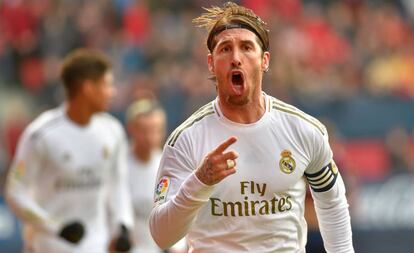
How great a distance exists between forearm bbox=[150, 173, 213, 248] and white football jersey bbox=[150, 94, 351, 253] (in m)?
0.04

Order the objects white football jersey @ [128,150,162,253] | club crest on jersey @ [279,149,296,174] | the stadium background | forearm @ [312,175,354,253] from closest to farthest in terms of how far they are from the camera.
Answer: club crest on jersey @ [279,149,296,174]
forearm @ [312,175,354,253]
white football jersey @ [128,150,162,253]
the stadium background

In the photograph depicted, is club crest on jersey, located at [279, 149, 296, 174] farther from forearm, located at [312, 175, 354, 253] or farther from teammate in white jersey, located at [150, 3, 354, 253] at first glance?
forearm, located at [312, 175, 354, 253]

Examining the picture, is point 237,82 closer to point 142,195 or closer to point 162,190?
point 162,190

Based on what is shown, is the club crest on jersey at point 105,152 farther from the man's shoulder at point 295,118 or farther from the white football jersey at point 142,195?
the man's shoulder at point 295,118

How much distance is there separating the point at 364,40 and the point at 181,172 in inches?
530

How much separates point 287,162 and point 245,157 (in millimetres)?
234

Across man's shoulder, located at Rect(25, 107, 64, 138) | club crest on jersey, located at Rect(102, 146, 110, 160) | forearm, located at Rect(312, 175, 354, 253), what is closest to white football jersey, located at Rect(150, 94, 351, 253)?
forearm, located at Rect(312, 175, 354, 253)

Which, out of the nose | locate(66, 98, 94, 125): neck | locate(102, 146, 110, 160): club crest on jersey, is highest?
locate(66, 98, 94, 125): neck

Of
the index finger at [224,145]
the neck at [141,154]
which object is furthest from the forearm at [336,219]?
the neck at [141,154]

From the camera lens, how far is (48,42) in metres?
17.8

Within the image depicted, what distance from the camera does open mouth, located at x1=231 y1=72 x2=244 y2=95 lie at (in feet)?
20.6

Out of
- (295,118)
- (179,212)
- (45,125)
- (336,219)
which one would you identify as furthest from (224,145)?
(45,125)

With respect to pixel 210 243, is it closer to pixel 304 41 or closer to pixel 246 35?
pixel 246 35

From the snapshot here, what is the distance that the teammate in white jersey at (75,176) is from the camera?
10.0 m
